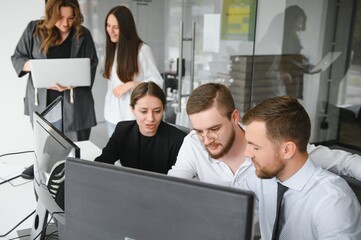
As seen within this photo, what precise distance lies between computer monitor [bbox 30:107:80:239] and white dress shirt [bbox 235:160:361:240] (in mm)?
559

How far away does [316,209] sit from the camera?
1.06 metres

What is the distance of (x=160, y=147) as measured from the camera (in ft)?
5.91

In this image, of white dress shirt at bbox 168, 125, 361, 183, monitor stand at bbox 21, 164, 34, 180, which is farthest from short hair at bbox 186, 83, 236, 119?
monitor stand at bbox 21, 164, 34, 180

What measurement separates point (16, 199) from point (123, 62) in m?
1.11

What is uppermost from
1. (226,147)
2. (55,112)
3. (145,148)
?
(55,112)

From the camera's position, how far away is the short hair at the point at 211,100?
1.41 meters

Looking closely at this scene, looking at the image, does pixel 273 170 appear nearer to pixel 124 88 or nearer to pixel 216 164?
pixel 216 164

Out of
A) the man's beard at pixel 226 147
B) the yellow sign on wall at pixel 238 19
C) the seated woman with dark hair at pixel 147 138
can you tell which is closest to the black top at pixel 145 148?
the seated woman with dark hair at pixel 147 138

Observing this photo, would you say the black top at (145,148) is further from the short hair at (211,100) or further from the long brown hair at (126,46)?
the long brown hair at (126,46)

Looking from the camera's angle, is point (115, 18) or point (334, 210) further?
point (115, 18)

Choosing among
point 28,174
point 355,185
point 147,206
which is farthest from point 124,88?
point 147,206

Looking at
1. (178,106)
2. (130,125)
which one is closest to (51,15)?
(130,125)

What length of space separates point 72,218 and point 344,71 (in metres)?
3.20

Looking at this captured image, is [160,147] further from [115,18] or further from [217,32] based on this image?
[217,32]
